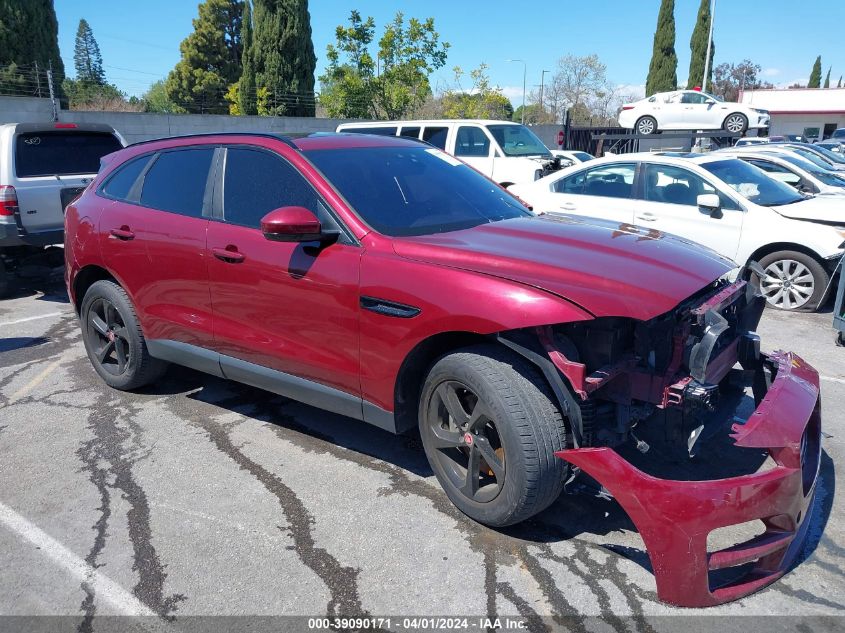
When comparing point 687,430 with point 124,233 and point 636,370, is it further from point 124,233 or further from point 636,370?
point 124,233

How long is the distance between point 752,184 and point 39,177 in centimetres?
843

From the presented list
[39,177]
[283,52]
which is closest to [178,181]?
[39,177]

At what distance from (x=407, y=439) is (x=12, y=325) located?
5.06 metres

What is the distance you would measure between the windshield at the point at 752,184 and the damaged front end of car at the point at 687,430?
5.18 meters

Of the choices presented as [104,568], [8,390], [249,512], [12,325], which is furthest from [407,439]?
[12,325]

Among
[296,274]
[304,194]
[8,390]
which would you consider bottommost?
[8,390]

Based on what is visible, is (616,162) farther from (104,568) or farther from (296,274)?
(104,568)

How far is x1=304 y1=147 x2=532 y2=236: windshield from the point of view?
3.76m

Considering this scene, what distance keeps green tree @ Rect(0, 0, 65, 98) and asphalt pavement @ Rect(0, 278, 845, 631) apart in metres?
23.8

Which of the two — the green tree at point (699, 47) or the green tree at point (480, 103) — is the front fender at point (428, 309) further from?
the green tree at point (699, 47)

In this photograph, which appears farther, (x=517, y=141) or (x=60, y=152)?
(x=517, y=141)

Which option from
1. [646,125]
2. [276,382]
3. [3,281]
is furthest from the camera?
[646,125]

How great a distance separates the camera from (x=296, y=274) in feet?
12.1

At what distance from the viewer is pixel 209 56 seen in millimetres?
45562
